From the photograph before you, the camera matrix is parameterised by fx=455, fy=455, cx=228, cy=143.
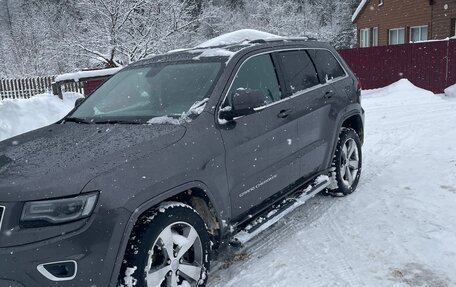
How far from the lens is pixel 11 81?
53.7 feet

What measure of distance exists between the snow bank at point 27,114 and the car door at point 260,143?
20.1 feet

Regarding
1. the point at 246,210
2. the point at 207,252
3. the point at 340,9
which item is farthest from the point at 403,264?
the point at 340,9

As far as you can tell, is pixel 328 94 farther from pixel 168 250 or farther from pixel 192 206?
pixel 168 250

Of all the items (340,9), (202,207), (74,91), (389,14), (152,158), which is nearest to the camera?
(152,158)

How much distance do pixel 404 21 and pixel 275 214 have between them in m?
23.7

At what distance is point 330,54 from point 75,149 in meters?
3.51

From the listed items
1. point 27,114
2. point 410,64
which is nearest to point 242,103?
point 27,114

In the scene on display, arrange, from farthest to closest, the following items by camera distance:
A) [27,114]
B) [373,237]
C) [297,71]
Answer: [27,114], [297,71], [373,237]

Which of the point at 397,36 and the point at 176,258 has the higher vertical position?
the point at 176,258

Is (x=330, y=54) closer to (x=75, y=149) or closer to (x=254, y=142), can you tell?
(x=254, y=142)

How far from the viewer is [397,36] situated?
25828 mm

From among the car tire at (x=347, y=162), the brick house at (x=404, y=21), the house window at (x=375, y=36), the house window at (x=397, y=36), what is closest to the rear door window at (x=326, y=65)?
the car tire at (x=347, y=162)

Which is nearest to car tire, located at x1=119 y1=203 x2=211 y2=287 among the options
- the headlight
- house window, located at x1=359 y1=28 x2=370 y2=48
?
the headlight

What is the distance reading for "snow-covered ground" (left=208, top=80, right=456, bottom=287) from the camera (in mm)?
3561
